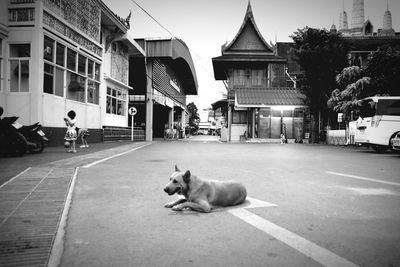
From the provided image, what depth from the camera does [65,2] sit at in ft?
53.9

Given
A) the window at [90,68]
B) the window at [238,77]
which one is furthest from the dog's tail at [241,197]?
the window at [238,77]

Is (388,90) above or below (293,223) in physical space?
above

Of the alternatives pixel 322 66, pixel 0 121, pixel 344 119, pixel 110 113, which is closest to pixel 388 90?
pixel 344 119

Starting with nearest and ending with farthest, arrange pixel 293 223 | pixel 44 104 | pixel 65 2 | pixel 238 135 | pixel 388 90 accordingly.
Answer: pixel 293 223 → pixel 44 104 → pixel 65 2 → pixel 388 90 → pixel 238 135

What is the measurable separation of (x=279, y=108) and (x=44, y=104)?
2192 cm

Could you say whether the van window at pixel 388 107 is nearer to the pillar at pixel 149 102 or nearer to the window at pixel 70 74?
the window at pixel 70 74

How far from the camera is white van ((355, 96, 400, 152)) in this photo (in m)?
14.1

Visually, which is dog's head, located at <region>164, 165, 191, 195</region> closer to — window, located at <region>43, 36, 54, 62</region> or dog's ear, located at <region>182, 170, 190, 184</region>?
dog's ear, located at <region>182, 170, 190, 184</region>

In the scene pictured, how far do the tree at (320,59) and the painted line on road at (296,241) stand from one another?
2645 centimetres

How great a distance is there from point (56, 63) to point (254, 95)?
19.3 meters

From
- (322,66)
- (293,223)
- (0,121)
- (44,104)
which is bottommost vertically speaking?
(293,223)

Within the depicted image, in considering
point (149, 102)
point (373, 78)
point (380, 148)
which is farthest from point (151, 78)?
point (380, 148)

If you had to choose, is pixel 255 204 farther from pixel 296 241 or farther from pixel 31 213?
pixel 31 213

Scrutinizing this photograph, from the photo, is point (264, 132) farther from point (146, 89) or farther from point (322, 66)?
point (146, 89)
